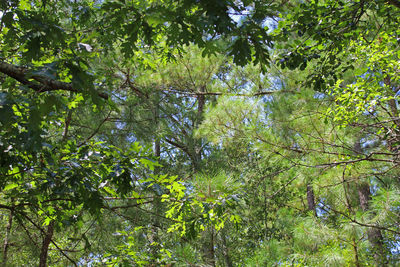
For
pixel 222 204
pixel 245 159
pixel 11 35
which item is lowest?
pixel 222 204

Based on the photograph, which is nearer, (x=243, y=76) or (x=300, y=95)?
(x=300, y=95)

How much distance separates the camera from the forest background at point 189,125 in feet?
5.16

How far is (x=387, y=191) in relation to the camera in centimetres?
388

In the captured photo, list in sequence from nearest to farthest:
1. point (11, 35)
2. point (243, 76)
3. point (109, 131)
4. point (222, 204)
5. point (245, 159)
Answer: point (11, 35), point (222, 204), point (109, 131), point (243, 76), point (245, 159)

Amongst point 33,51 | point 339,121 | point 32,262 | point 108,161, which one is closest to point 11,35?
point 33,51

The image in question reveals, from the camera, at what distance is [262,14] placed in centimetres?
136

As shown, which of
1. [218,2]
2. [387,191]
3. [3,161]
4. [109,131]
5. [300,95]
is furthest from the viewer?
[109,131]

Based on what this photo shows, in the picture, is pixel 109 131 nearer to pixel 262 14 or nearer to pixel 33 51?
pixel 33 51

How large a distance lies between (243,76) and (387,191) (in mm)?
3067

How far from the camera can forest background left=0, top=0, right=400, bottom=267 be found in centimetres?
157

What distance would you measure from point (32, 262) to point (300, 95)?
13.9 feet

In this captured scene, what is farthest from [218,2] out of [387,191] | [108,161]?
[387,191]

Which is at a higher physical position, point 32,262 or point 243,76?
point 243,76

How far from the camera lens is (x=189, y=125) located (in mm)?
6980
